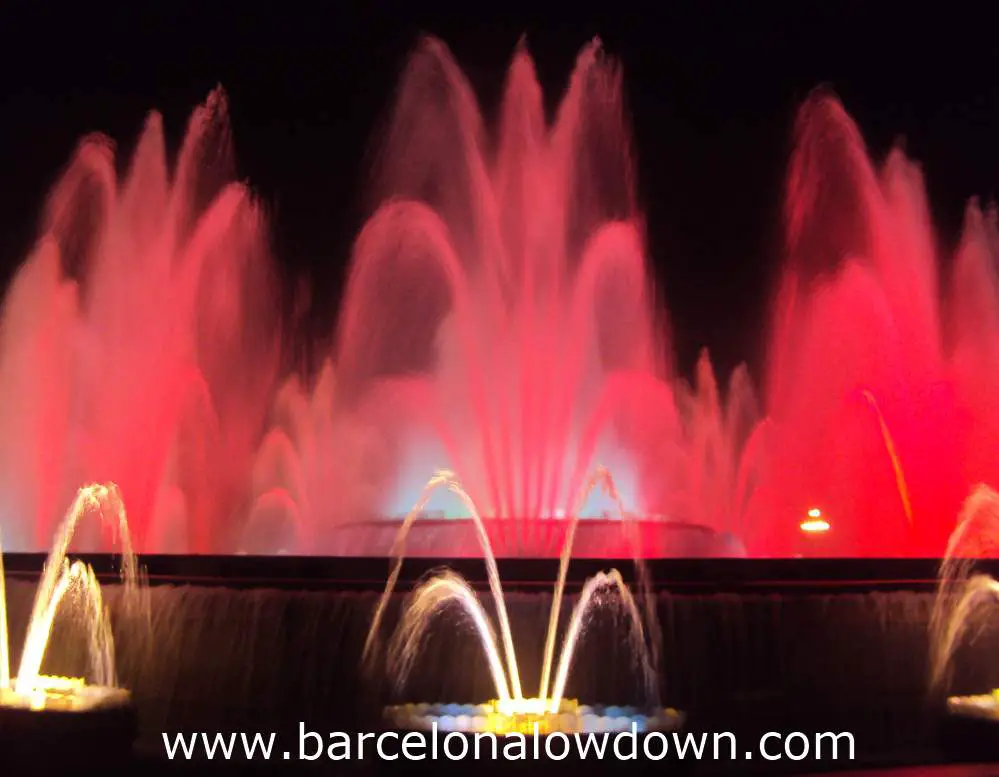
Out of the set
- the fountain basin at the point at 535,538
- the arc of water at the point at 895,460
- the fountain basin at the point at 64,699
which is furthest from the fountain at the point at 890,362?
the fountain basin at the point at 64,699

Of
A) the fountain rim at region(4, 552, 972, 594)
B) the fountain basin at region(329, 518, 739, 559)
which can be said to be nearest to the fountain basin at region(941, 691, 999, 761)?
the fountain rim at region(4, 552, 972, 594)

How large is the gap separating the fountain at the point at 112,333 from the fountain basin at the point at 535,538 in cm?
546

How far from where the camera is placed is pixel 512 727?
8758 mm

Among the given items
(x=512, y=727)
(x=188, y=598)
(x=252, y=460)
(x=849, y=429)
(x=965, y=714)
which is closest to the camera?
(x=512, y=727)

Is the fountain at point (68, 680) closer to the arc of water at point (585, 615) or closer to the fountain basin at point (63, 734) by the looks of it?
the fountain basin at point (63, 734)

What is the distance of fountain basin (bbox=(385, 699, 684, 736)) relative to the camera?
871 cm

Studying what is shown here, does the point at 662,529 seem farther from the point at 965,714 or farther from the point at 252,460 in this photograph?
the point at 252,460

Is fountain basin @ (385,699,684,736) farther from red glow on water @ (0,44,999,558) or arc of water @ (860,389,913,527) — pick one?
arc of water @ (860,389,913,527)

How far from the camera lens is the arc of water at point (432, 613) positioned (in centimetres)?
1106

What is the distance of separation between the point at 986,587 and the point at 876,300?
11.6m

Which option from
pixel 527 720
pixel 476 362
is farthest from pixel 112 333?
pixel 527 720

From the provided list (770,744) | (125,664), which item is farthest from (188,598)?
(770,744)

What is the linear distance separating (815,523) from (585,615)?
17.2m

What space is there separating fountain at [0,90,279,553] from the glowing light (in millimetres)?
13442
